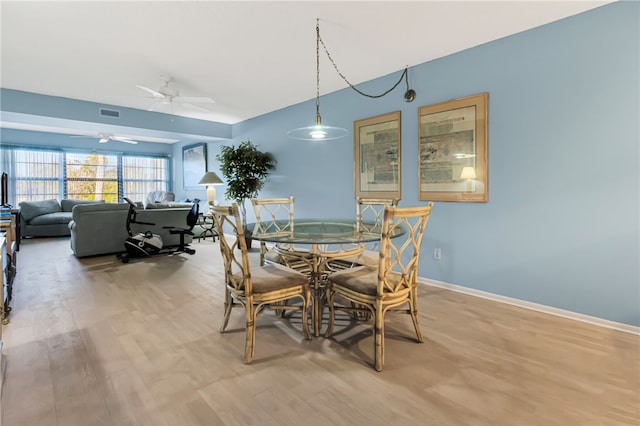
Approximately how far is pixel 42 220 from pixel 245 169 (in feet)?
15.6

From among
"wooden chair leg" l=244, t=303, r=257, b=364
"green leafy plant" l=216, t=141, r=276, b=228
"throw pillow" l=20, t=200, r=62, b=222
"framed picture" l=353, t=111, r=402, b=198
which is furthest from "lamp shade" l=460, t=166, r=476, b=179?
"throw pillow" l=20, t=200, r=62, b=222

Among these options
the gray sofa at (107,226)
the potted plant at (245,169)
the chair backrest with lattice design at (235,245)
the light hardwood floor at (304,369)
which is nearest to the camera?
the light hardwood floor at (304,369)

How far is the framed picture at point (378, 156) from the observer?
3.71 m

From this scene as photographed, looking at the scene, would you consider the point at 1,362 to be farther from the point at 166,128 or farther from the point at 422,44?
the point at 166,128

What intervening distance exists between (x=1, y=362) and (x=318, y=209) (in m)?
3.62

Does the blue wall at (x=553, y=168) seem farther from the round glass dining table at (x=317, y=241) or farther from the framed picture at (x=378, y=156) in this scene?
the round glass dining table at (x=317, y=241)

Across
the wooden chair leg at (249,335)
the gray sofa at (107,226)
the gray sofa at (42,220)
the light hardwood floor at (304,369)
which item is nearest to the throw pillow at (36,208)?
the gray sofa at (42,220)

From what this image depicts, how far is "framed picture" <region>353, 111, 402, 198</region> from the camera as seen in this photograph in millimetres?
3707

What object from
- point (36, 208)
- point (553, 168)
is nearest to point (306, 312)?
point (553, 168)

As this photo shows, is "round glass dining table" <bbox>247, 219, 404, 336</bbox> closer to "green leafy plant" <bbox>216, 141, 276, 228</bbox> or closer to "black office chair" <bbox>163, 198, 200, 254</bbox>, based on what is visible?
"black office chair" <bbox>163, 198, 200, 254</bbox>

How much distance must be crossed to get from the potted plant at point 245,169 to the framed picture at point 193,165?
237 centimetres

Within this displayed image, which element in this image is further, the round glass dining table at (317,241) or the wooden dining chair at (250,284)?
the round glass dining table at (317,241)

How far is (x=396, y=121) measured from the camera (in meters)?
3.65

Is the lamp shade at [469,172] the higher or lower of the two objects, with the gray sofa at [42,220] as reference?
higher
